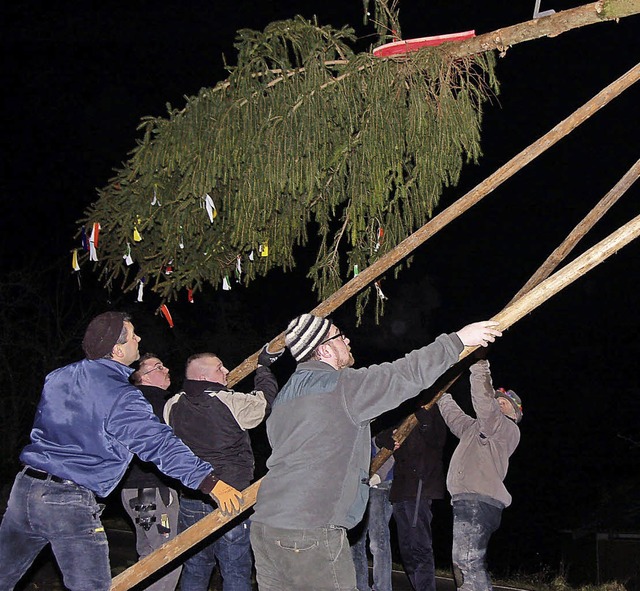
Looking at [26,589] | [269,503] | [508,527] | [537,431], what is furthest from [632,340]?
[269,503]

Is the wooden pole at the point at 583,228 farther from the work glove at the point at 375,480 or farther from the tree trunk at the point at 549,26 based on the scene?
the work glove at the point at 375,480

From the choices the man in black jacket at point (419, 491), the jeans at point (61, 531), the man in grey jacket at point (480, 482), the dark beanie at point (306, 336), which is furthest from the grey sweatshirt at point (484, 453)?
the jeans at point (61, 531)

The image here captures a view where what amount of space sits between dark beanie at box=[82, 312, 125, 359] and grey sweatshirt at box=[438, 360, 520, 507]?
259 cm

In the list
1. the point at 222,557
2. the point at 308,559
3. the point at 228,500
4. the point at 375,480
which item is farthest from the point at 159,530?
the point at 308,559

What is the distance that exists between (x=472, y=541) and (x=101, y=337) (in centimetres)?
308

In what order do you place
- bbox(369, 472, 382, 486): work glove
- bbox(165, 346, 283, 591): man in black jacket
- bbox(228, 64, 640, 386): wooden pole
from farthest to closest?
bbox(369, 472, 382, 486): work glove → bbox(165, 346, 283, 591): man in black jacket → bbox(228, 64, 640, 386): wooden pole

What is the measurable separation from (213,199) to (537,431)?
1321 inches

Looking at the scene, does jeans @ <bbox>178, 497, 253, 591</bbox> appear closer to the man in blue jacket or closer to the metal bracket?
the man in blue jacket

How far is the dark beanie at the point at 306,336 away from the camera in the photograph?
4.02m

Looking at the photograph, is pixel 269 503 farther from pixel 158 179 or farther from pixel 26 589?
pixel 26 589

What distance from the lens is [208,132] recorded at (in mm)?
5508

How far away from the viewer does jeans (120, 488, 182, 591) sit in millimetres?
5875

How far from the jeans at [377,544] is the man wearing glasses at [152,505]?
60.2 inches

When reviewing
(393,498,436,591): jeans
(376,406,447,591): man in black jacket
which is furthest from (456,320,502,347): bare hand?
(393,498,436,591): jeans
